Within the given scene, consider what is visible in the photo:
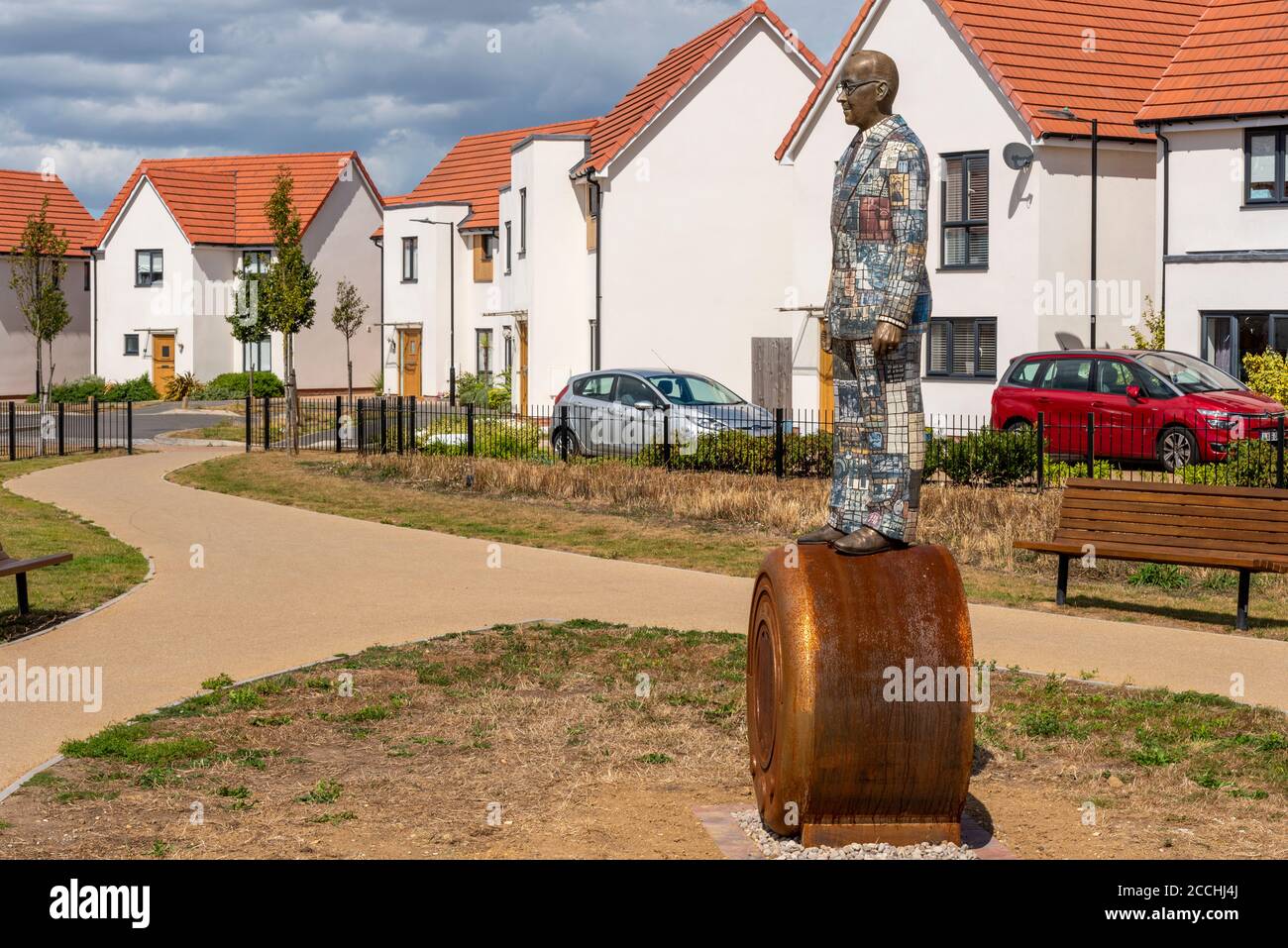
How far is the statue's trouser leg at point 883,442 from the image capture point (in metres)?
7.69

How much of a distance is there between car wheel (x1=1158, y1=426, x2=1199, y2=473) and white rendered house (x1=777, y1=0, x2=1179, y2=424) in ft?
24.4

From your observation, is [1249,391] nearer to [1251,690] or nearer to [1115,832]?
[1251,690]

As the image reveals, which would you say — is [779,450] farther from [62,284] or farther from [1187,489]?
[62,284]

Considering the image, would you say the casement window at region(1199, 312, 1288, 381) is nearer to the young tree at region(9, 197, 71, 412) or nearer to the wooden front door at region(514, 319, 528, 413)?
the wooden front door at region(514, 319, 528, 413)

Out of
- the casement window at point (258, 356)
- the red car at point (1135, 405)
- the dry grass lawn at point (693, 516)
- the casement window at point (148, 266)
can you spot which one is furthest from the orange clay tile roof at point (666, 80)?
the casement window at point (148, 266)

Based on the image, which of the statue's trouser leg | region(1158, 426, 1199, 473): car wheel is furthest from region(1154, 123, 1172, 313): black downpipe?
the statue's trouser leg

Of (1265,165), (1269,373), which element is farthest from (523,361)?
(1269,373)

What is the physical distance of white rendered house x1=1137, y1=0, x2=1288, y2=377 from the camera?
2950 centimetres

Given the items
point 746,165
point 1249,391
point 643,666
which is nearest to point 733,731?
point 643,666

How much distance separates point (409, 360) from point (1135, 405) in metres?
35.4

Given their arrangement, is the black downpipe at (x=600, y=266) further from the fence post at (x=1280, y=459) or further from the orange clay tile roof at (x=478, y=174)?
the fence post at (x=1280, y=459)

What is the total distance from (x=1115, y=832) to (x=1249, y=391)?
721 inches

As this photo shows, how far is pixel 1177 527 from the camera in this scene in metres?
13.1
